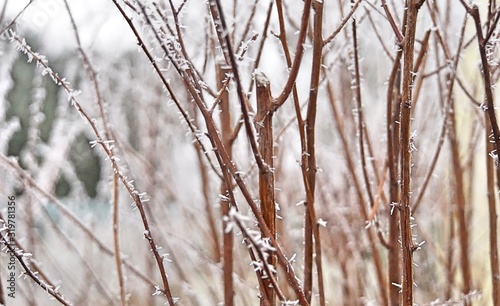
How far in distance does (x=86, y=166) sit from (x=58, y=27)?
1369 mm

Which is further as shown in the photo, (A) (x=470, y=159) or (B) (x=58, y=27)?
(B) (x=58, y=27)

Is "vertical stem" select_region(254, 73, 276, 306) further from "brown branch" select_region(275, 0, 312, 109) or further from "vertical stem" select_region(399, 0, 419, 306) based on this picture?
"vertical stem" select_region(399, 0, 419, 306)

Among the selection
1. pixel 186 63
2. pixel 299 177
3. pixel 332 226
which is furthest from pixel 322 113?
pixel 186 63

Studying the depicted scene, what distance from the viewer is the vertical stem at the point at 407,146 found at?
616 millimetres

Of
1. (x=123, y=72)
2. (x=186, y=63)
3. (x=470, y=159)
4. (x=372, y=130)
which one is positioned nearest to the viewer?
(x=186, y=63)

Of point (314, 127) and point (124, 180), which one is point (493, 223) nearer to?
point (314, 127)

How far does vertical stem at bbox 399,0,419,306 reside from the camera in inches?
24.3

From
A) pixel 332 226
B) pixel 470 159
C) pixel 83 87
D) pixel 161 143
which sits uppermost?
pixel 83 87

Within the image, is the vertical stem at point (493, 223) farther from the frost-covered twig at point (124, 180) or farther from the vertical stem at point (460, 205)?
the frost-covered twig at point (124, 180)

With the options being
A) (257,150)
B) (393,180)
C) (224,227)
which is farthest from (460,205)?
(257,150)

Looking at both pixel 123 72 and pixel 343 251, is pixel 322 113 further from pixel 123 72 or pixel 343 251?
pixel 343 251

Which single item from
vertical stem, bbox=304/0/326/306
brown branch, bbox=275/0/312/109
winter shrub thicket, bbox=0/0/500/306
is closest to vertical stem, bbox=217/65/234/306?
winter shrub thicket, bbox=0/0/500/306

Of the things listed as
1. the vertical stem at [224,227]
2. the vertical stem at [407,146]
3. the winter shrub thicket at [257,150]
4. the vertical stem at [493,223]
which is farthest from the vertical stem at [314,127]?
the vertical stem at [493,223]

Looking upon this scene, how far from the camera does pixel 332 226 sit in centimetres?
194
